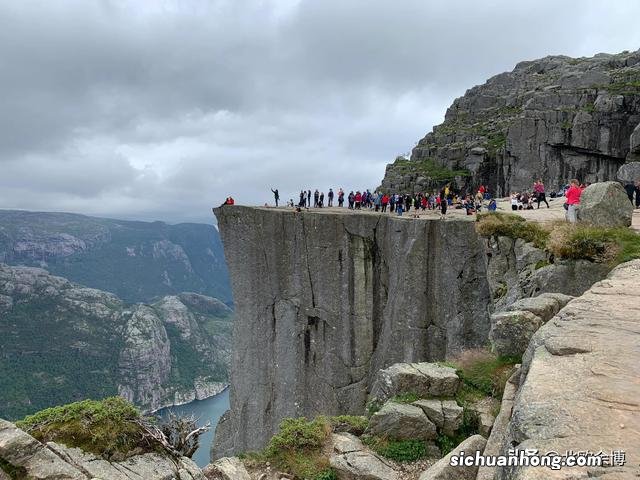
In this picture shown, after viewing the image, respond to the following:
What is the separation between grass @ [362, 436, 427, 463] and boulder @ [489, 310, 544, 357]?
4070 millimetres

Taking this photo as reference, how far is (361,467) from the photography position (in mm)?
11828

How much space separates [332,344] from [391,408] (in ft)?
70.7

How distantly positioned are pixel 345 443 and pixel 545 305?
770cm

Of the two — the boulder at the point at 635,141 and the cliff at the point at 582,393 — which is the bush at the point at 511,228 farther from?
the boulder at the point at 635,141

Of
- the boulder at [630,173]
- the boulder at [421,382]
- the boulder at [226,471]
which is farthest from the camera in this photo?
the boulder at [630,173]

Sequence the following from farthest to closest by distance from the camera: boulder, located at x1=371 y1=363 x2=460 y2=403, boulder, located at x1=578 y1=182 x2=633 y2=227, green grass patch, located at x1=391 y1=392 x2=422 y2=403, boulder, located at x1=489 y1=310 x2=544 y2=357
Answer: boulder, located at x1=578 y1=182 x2=633 y2=227, boulder, located at x1=371 y1=363 x2=460 y2=403, green grass patch, located at x1=391 y1=392 x2=422 y2=403, boulder, located at x1=489 y1=310 x2=544 y2=357

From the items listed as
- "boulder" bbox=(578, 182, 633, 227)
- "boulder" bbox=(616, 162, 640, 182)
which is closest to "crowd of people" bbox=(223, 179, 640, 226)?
"boulder" bbox=(616, 162, 640, 182)

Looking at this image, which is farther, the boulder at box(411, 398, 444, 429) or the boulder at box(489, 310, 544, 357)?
the boulder at box(489, 310, 544, 357)

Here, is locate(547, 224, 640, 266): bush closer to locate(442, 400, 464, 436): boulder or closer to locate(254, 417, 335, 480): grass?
locate(442, 400, 464, 436): boulder

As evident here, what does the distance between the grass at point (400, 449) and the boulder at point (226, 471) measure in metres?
3.83

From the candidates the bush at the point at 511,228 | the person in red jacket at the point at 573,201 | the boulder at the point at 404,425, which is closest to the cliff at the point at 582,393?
the boulder at the point at 404,425

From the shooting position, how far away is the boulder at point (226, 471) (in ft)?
37.1

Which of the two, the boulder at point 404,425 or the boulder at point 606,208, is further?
the boulder at point 606,208

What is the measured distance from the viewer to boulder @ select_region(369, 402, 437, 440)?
12906 mm
